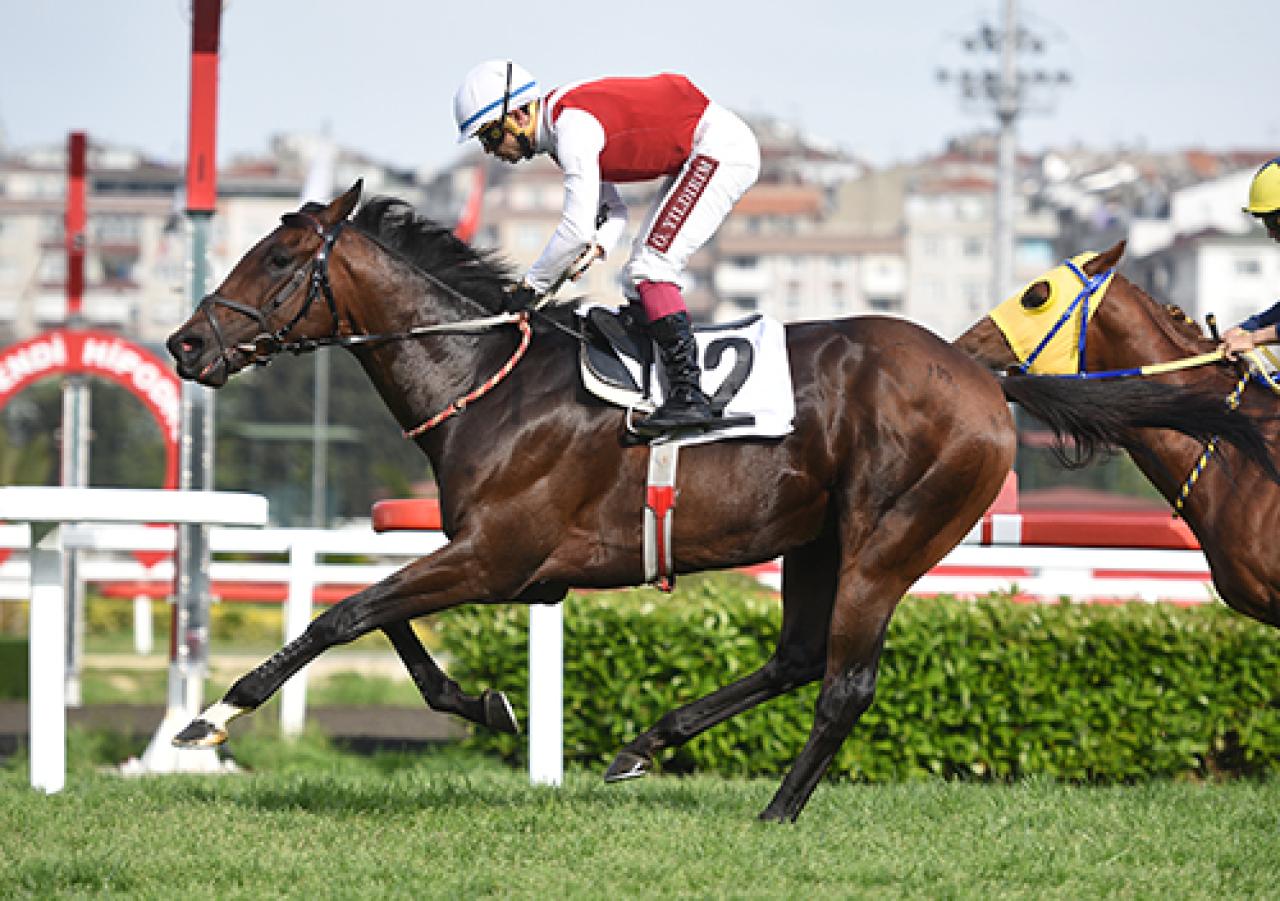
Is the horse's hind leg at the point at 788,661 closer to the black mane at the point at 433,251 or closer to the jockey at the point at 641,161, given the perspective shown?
the jockey at the point at 641,161

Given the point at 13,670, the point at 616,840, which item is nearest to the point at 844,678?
the point at 616,840

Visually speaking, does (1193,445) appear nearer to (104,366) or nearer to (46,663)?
(46,663)

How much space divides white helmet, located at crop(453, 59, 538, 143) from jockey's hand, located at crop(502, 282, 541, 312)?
472mm

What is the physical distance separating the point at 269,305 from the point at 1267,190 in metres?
3.21

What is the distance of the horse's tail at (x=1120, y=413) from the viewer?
5.28 m

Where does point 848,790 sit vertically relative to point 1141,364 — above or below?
below

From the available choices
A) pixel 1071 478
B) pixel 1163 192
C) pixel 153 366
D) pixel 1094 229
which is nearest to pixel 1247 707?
pixel 153 366

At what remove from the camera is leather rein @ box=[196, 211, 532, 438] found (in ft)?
16.2

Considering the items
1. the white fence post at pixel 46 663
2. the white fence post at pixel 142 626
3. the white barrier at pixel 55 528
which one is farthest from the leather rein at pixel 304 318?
the white fence post at pixel 142 626

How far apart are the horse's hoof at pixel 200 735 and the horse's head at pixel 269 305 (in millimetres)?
1016

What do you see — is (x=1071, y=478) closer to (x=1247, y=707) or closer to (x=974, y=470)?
(x=1247, y=707)

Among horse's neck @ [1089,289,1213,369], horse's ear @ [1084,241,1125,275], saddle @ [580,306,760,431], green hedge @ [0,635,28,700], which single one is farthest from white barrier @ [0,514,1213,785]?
green hedge @ [0,635,28,700]

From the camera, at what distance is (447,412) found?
4.89 metres

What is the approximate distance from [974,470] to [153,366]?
5.73 m
